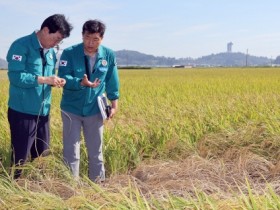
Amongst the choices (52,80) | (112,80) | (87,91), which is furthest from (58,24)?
(112,80)

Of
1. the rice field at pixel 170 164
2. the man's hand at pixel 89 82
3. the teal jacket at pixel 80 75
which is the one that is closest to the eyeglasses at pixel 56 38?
the teal jacket at pixel 80 75

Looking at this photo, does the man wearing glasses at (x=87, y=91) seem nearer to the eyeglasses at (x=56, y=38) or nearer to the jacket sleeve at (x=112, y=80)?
the jacket sleeve at (x=112, y=80)

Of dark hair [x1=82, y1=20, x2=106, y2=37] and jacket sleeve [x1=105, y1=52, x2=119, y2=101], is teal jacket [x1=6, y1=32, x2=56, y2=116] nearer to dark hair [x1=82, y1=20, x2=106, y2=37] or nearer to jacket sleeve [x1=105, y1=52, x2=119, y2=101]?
dark hair [x1=82, y1=20, x2=106, y2=37]

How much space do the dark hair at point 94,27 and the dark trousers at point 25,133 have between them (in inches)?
27.0

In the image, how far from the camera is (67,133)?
3098mm

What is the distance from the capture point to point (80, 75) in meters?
3.03

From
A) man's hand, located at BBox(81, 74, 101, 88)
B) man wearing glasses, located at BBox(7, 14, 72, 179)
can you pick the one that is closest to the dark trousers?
man wearing glasses, located at BBox(7, 14, 72, 179)

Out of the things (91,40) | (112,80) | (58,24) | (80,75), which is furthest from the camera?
(112,80)

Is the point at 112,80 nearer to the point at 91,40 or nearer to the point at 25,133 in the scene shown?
the point at 91,40

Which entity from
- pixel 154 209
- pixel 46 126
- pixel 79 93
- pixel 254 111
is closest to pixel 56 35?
pixel 79 93

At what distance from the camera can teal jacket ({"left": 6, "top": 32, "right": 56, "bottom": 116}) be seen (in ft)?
9.12

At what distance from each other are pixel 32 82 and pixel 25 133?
1.25 feet

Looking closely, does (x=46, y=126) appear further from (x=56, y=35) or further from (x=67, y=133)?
(x=56, y=35)

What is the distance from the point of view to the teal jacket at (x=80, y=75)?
299 cm
